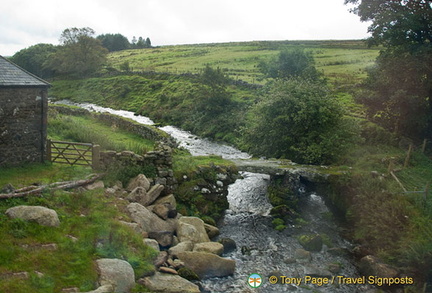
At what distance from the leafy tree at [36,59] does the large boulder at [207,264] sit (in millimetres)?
77325

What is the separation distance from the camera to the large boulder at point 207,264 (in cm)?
1571

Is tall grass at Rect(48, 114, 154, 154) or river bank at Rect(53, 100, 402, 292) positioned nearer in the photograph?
river bank at Rect(53, 100, 402, 292)

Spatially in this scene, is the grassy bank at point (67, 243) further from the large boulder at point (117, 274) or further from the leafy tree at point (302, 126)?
the leafy tree at point (302, 126)

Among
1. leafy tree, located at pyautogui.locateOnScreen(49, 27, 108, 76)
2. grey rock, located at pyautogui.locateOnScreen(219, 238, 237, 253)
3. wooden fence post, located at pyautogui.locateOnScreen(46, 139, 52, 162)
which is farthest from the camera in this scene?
leafy tree, located at pyautogui.locateOnScreen(49, 27, 108, 76)

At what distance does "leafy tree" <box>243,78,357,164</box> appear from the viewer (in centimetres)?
2622

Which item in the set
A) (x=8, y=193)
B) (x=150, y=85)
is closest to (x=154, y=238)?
(x=8, y=193)

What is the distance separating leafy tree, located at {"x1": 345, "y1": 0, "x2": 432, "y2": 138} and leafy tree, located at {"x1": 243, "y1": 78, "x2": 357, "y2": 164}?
16.7ft

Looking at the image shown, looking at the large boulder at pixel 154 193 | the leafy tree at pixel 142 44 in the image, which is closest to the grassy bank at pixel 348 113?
the large boulder at pixel 154 193

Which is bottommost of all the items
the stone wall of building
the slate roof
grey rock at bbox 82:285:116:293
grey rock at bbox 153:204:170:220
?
grey rock at bbox 82:285:116:293

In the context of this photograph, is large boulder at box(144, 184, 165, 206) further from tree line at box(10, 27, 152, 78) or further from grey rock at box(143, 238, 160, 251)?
tree line at box(10, 27, 152, 78)

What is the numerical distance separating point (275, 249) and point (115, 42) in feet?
432

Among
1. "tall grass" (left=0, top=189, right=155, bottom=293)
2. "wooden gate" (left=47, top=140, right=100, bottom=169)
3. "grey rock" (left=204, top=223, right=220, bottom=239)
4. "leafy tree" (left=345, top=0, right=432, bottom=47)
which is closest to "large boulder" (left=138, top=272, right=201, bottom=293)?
"tall grass" (left=0, top=189, right=155, bottom=293)

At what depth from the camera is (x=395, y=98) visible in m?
29.0

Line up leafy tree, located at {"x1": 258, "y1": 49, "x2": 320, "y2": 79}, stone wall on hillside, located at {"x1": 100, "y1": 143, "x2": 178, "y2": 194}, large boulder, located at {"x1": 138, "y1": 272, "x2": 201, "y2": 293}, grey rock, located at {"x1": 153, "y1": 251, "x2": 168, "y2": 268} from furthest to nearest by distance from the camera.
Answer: leafy tree, located at {"x1": 258, "y1": 49, "x2": 320, "y2": 79}
stone wall on hillside, located at {"x1": 100, "y1": 143, "x2": 178, "y2": 194}
grey rock, located at {"x1": 153, "y1": 251, "x2": 168, "y2": 268}
large boulder, located at {"x1": 138, "y1": 272, "x2": 201, "y2": 293}
